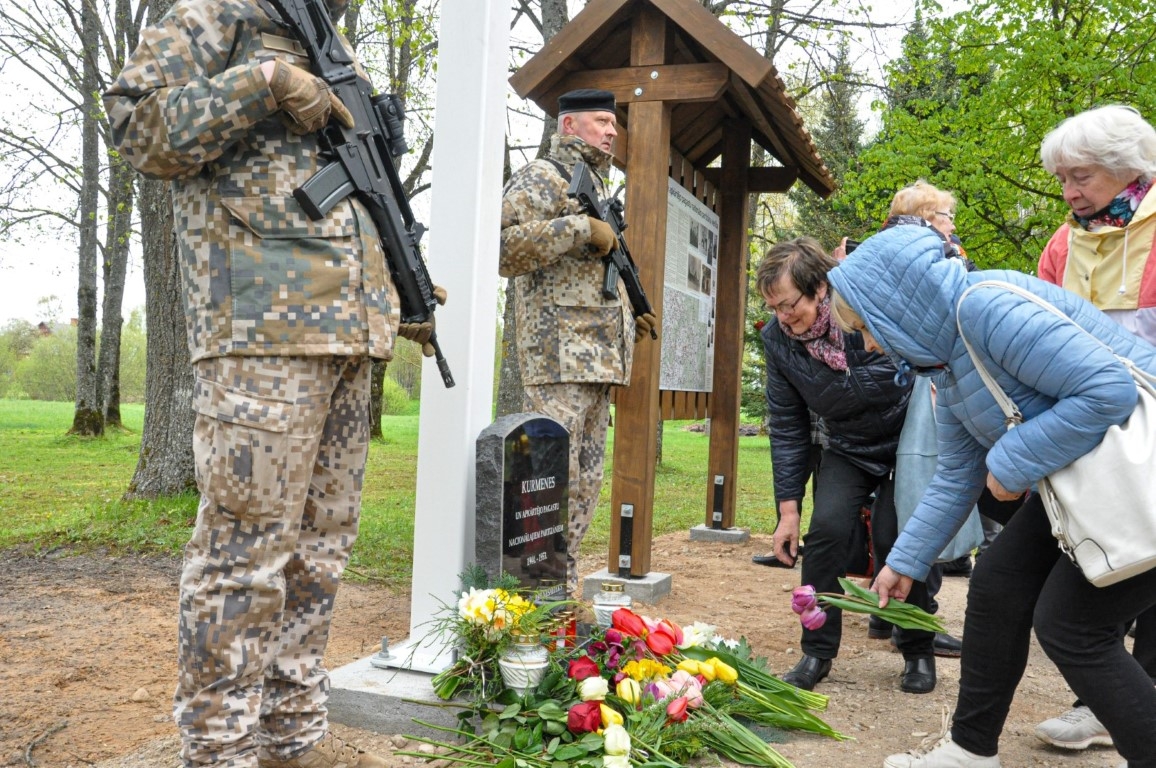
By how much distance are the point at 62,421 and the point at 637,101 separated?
1921cm

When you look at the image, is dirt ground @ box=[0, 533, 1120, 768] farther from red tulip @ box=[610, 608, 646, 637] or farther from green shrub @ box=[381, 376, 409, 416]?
green shrub @ box=[381, 376, 409, 416]

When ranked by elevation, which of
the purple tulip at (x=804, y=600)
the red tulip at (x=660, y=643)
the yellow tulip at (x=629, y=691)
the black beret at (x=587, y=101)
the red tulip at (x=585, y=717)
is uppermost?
the black beret at (x=587, y=101)

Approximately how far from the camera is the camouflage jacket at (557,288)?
13.4ft

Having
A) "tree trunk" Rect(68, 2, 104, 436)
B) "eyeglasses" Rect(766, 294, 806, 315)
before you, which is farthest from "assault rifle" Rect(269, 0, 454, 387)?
"tree trunk" Rect(68, 2, 104, 436)

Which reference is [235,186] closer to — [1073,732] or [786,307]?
[786,307]

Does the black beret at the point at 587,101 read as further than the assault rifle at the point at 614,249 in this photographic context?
Yes

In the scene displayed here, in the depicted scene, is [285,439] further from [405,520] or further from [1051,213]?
[1051,213]

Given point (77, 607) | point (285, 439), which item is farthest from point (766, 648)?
point (77, 607)

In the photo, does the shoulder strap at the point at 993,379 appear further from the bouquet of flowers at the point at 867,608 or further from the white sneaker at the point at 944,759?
the white sneaker at the point at 944,759

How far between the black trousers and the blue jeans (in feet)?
2.85

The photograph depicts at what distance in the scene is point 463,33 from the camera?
3287 millimetres

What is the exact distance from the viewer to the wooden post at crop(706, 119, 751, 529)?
6.99m

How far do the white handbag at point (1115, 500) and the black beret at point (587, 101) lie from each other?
2.87m

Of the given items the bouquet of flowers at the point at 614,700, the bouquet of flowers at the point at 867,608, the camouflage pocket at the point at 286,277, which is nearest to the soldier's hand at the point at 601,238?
the bouquet of flowers at the point at 614,700
